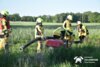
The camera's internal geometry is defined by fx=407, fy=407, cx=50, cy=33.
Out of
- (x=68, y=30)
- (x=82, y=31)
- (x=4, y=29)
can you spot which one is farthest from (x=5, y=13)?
(x=82, y=31)

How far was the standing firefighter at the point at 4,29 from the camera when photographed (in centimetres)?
1097

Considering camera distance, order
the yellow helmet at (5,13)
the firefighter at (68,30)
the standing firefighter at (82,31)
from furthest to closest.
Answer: the standing firefighter at (82,31) → the firefighter at (68,30) → the yellow helmet at (5,13)

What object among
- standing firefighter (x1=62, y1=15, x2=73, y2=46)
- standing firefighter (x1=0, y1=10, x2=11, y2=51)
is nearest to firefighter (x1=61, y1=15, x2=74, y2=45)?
standing firefighter (x1=62, y1=15, x2=73, y2=46)

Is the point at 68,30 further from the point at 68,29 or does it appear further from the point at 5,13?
the point at 5,13

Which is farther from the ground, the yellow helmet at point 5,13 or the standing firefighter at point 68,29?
the yellow helmet at point 5,13

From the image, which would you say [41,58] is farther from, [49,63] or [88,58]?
[88,58]

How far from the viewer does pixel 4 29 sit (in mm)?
10984

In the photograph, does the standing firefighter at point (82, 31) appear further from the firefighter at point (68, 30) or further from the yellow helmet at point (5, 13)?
the yellow helmet at point (5, 13)

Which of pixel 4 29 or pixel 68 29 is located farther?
pixel 68 29

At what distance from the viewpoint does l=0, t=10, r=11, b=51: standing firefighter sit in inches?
432

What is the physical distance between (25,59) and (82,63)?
1.23 meters

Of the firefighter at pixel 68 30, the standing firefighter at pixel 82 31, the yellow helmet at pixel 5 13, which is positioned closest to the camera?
the yellow helmet at pixel 5 13

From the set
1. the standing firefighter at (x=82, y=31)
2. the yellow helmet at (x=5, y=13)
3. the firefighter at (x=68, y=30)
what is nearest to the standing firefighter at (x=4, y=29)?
the yellow helmet at (x=5, y=13)

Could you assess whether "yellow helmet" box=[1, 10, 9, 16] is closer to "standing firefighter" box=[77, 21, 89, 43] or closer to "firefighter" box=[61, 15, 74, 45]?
"firefighter" box=[61, 15, 74, 45]
